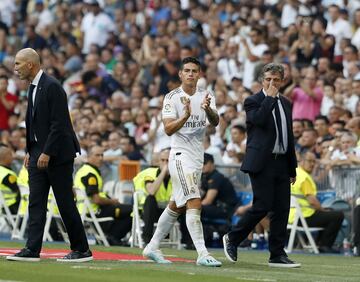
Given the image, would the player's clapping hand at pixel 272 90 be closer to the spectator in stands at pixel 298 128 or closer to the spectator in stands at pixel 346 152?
the spectator in stands at pixel 346 152

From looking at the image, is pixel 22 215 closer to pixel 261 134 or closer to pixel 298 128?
pixel 298 128

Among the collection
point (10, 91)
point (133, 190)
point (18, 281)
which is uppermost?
point (10, 91)

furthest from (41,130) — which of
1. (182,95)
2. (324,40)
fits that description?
(324,40)

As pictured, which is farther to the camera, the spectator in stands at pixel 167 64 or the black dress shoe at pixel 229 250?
the spectator in stands at pixel 167 64

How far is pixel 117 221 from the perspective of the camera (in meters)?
20.0

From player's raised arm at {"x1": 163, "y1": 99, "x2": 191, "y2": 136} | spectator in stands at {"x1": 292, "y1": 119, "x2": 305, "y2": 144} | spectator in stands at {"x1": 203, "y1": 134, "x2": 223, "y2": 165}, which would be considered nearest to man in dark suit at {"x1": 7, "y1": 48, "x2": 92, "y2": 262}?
player's raised arm at {"x1": 163, "y1": 99, "x2": 191, "y2": 136}

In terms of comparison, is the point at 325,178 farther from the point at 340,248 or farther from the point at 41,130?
the point at 41,130

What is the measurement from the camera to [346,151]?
19.6 m

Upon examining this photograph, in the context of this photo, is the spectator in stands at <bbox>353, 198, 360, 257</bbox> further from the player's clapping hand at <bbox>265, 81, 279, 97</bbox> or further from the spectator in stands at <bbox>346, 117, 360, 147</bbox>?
the player's clapping hand at <bbox>265, 81, 279, 97</bbox>

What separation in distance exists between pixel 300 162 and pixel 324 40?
560 centimetres

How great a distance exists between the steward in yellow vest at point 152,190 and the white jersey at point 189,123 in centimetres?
530

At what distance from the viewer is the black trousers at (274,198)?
1390 cm

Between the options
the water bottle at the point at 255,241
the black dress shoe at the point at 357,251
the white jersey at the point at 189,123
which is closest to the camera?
the white jersey at the point at 189,123

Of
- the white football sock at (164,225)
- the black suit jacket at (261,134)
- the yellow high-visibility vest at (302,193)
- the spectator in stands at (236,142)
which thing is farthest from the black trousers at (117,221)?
the black suit jacket at (261,134)
